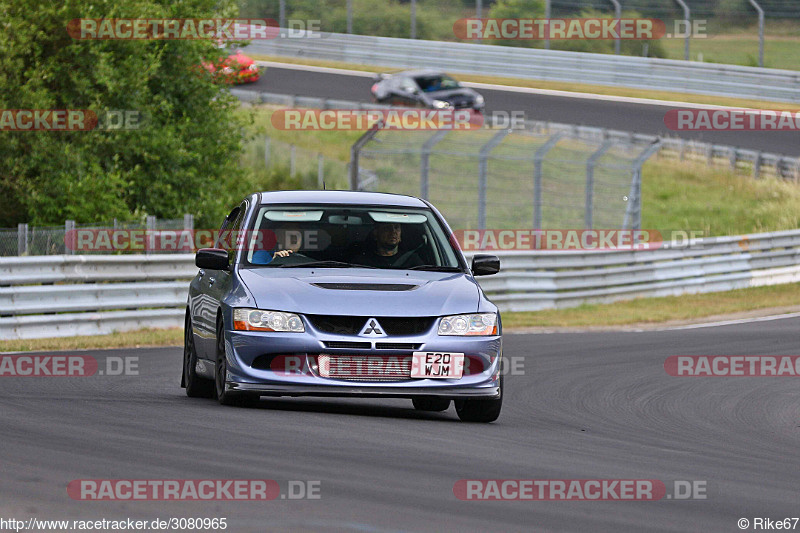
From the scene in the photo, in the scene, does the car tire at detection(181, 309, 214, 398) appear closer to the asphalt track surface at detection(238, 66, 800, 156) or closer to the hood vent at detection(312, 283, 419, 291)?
the hood vent at detection(312, 283, 419, 291)

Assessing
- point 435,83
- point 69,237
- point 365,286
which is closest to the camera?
point 365,286

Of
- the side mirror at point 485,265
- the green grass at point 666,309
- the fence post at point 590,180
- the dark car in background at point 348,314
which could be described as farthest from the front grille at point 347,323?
the fence post at point 590,180

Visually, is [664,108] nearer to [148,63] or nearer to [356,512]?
[148,63]

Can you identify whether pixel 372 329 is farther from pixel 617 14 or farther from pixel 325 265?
pixel 617 14

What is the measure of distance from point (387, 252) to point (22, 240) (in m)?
9.26

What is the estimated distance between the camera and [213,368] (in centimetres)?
1040

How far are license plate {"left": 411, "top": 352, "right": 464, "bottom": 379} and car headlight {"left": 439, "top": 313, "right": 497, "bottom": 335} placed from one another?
0.15 meters

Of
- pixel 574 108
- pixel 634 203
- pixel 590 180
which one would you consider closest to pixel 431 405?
pixel 590 180

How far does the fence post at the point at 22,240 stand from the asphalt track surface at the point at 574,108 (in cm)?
2726

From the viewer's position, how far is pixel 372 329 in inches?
368

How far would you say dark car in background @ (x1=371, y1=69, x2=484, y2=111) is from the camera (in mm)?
44219

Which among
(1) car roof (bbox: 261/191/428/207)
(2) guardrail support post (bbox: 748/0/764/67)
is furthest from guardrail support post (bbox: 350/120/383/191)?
(2) guardrail support post (bbox: 748/0/764/67)

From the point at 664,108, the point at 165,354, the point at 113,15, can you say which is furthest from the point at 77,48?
the point at 664,108

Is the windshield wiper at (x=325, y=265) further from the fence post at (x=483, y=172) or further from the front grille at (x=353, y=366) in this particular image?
the fence post at (x=483, y=172)
